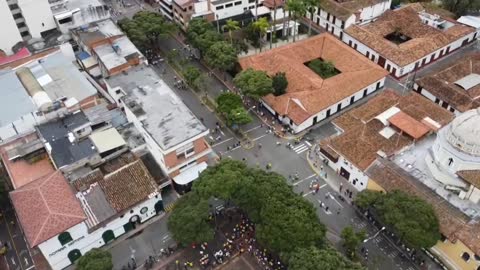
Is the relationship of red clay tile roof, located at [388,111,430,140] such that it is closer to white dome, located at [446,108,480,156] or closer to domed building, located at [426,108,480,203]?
domed building, located at [426,108,480,203]

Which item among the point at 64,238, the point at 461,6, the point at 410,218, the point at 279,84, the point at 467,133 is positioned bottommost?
the point at 410,218

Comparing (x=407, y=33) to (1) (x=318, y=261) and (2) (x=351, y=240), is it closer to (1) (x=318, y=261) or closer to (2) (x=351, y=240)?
(2) (x=351, y=240)

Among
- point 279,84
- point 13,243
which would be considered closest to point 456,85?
point 279,84

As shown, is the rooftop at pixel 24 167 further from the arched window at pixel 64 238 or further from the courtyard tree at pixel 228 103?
the courtyard tree at pixel 228 103

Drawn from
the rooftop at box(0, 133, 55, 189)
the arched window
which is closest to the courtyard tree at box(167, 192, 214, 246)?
the arched window

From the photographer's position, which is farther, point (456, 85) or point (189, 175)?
point (456, 85)
